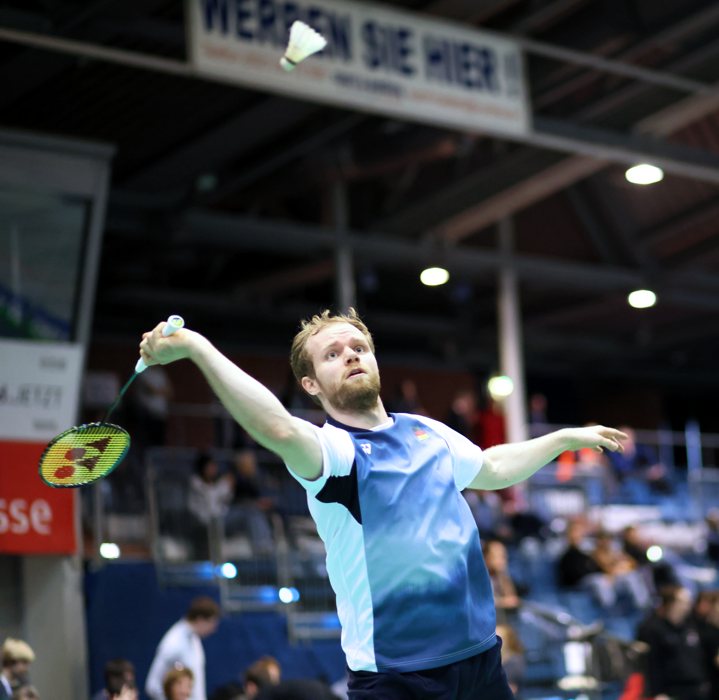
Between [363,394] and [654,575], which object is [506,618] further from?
[363,394]

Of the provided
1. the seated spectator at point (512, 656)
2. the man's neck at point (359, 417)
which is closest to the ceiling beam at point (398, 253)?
the seated spectator at point (512, 656)

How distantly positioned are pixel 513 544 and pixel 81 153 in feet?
25.5

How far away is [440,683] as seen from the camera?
428 cm

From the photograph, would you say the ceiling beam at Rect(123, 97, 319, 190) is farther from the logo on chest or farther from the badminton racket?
the logo on chest

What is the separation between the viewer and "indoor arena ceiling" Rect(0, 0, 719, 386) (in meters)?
16.0

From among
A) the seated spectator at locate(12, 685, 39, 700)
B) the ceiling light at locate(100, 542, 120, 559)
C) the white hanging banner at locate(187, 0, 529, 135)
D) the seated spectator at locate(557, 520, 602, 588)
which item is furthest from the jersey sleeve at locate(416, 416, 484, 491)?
the seated spectator at locate(557, 520, 602, 588)

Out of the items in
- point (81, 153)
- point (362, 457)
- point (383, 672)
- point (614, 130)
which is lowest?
point (383, 672)

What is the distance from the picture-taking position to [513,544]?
717 inches

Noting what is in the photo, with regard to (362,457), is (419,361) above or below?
above

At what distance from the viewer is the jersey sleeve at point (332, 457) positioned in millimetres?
4250

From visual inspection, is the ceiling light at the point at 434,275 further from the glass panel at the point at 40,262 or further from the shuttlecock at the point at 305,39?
the shuttlecock at the point at 305,39

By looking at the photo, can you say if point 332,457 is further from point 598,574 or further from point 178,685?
point 598,574

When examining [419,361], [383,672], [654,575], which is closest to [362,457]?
[383,672]

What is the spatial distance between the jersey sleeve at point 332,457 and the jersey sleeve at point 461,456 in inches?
18.0
